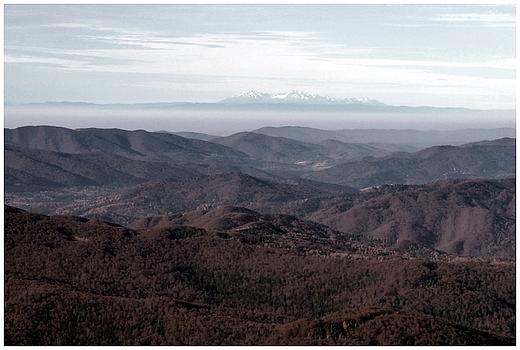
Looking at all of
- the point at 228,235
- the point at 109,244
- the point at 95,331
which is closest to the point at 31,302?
the point at 95,331

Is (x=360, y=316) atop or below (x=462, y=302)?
atop

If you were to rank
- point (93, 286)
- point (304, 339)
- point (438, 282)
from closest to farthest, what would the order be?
point (304, 339) < point (93, 286) < point (438, 282)

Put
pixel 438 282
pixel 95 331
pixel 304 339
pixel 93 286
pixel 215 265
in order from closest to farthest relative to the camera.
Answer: pixel 304 339, pixel 95 331, pixel 93 286, pixel 438 282, pixel 215 265

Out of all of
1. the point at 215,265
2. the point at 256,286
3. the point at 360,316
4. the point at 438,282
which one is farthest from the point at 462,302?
the point at 360,316

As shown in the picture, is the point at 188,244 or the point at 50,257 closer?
the point at 50,257

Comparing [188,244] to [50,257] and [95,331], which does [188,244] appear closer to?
[50,257]

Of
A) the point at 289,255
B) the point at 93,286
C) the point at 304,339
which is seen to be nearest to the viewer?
the point at 304,339

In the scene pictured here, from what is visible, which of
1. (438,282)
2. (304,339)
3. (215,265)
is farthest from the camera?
(215,265)

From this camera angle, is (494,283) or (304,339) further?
(494,283)

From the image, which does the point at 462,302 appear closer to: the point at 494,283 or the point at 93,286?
the point at 494,283
